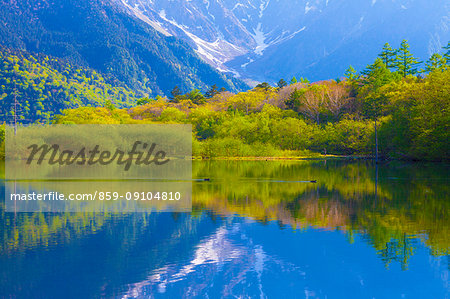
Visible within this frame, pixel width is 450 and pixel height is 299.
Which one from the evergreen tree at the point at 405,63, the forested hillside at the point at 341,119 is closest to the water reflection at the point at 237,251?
the forested hillside at the point at 341,119

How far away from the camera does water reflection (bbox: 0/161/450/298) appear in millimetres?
11570

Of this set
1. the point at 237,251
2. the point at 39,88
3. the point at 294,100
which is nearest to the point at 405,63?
the point at 294,100

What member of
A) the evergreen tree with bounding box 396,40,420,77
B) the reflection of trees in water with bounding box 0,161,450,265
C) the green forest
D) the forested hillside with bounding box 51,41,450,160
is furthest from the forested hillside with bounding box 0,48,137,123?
the reflection of trees in water with bounding box 0,161,450,265

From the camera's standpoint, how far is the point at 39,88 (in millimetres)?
143500

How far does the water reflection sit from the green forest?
3863 centimetres

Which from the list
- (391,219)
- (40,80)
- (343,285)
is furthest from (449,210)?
(40,80)

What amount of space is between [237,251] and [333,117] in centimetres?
7518

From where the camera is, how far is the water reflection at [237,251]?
11570 mm

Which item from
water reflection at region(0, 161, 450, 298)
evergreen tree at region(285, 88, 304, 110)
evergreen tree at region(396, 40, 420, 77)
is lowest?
water reflection at region(0, 161, 450, 298)

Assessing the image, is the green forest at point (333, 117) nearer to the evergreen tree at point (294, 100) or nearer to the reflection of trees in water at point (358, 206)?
the evergreen tree at point (294, 100)

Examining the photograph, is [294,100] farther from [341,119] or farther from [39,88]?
[39,88]

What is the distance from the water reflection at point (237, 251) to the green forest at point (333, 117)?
38633mm

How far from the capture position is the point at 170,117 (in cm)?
10169

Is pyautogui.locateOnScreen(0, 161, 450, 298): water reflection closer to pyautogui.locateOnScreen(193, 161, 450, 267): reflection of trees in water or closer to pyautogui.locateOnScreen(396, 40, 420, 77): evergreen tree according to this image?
pyautogui.locateOnScreen(193, 161, 450, 267): reflection of trees in water
